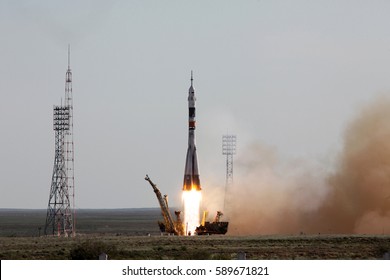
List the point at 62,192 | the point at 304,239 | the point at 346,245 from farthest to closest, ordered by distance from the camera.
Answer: the point at 62,192, the point at 304,239, the point at 346,245

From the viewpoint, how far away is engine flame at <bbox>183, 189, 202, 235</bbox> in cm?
12888

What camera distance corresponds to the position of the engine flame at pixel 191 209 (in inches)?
5074

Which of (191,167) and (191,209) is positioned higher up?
(191,167)

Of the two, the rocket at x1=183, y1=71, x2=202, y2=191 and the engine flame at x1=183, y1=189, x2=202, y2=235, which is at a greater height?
the rocket at x1=183, y1=71, x2=202, y2=191

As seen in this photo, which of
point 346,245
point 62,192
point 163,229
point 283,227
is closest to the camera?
point 346,245

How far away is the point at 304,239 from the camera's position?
98125 mm

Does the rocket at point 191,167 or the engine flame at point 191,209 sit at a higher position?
the rocket at point 191,167

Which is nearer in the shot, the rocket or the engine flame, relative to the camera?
the rocket

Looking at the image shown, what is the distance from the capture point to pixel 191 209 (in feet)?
425

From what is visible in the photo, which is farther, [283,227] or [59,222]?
[283,227]

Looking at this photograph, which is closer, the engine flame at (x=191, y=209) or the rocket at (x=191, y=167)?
the rocket at (x=191, y=167)

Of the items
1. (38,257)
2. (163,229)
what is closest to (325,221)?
(163,229)
